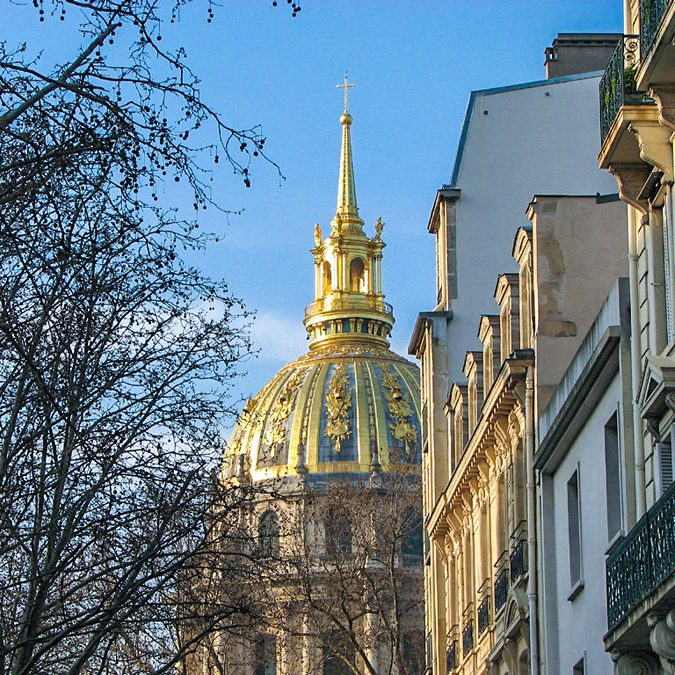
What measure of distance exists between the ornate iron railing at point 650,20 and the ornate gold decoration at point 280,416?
142 metres

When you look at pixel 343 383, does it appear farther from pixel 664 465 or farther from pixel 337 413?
pixel 664 465

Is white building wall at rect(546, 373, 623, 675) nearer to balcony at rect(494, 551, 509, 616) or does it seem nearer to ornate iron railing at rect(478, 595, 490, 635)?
balcony at rect(494, 551, 509, 616)

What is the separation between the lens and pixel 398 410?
562ft

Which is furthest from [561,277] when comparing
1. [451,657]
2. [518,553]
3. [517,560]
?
[451,657]

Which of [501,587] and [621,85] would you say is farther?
[501,587]

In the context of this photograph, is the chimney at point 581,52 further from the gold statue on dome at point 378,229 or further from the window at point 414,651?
the gold statue on dome at point 378,229

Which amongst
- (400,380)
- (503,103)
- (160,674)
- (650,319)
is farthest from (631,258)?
(400,380)

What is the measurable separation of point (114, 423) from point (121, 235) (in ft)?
17.3

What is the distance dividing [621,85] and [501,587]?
14.0 meters

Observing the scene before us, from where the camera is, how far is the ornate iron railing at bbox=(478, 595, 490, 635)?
36.4m

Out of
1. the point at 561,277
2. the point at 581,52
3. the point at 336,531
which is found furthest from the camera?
the point at 336,531

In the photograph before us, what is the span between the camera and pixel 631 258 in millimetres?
23188

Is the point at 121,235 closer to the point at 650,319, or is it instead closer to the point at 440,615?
the point at 650,319

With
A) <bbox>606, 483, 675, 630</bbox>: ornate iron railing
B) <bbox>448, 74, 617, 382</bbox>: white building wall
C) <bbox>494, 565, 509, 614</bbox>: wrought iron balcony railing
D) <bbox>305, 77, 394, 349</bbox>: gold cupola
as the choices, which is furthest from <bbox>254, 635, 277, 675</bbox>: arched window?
<bbox>305, 77, 394, 349</bbox>: gold cupola
